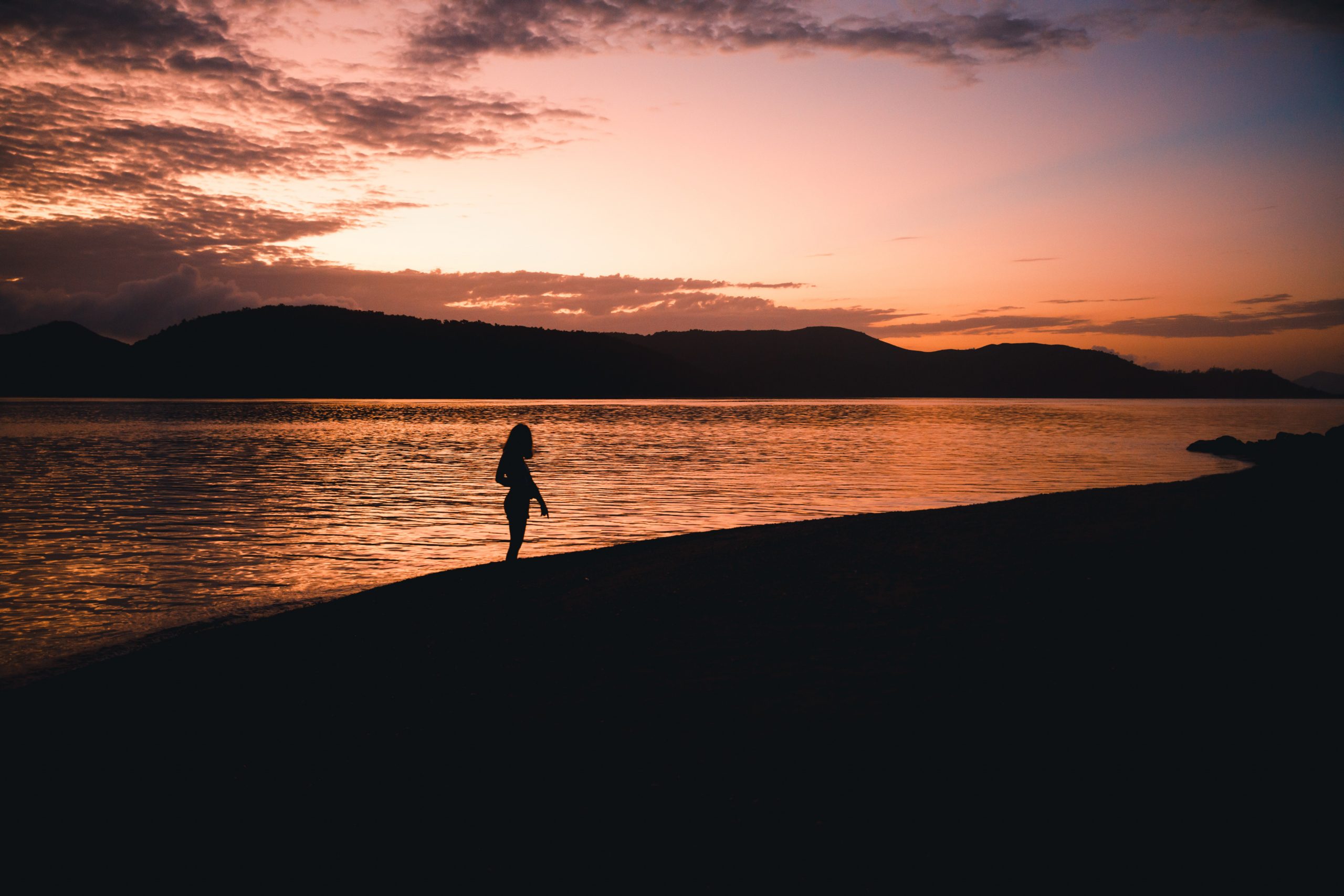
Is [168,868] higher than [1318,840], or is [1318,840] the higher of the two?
[1318,840]

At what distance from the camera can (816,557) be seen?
1197 centimetres

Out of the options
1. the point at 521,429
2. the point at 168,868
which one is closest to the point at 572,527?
the point at 521,429

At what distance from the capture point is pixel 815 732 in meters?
5.32

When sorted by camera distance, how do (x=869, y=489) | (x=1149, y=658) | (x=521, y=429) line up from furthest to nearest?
(x=869, y=489) → (x=521, y=429) → (x=1149, y=658)

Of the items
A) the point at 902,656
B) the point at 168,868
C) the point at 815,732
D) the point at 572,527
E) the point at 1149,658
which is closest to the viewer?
the point at 168,868

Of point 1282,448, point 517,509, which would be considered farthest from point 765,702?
point 1282,448

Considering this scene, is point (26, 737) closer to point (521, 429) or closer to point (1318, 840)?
point (521, 429)

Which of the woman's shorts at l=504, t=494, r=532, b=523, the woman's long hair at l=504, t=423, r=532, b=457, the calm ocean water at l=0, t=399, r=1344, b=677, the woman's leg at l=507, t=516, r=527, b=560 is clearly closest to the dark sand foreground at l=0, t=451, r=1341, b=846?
the woman's leg at l=507, t=516, r=527, b=560

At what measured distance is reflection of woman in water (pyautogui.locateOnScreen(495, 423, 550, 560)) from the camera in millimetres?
12078

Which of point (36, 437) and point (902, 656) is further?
point (36, 437)

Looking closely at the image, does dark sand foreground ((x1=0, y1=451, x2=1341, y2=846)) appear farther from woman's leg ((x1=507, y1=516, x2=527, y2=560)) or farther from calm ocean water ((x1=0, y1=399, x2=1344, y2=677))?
calm ocean water ((x1=0, y1=399, x2=1344, y2=677))

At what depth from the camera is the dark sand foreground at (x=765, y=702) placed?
4602mm

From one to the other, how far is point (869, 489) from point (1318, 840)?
80.2 ft

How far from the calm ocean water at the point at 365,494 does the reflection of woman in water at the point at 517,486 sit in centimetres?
278
